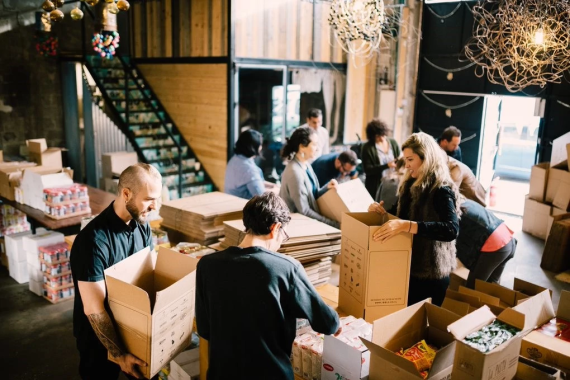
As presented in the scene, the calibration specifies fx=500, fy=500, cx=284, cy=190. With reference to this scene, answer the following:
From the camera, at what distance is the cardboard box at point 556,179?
6.19m

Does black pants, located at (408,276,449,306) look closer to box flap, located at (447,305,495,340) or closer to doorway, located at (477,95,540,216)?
box flap, located at (447,305,495,340)

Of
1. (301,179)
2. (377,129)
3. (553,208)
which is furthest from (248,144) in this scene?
(553,208)

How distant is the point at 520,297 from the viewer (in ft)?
8.46

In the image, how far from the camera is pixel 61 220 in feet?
15.5

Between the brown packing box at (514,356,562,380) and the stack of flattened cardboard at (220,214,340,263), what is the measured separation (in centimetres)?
127

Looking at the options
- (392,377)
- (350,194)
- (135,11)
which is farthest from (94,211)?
(135,11)

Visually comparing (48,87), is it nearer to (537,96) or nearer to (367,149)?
(367,149)

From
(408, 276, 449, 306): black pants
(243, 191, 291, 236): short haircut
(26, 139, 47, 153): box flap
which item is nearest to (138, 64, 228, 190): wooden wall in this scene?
(26, 139, 47, 153): box flap

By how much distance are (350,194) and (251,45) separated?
13.2 ft

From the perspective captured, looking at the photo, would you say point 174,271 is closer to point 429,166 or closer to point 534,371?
point 429,166

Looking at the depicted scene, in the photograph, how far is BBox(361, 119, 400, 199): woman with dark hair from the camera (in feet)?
17.8

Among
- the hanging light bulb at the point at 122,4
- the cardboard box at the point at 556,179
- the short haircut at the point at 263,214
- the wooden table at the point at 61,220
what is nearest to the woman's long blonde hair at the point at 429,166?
the short haircut at the point at 263,214

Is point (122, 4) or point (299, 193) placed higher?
point (122, 4)

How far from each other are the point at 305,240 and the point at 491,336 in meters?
1.22
